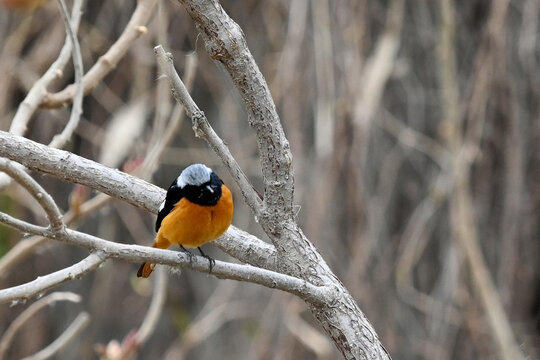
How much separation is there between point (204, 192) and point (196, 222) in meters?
0.10

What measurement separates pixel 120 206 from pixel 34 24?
1.06 m

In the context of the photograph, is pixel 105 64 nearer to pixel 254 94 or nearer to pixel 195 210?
pixel 195 210

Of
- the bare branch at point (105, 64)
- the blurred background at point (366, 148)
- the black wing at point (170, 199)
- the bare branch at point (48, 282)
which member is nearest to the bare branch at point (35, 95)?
the bare branch at point (105, 64)

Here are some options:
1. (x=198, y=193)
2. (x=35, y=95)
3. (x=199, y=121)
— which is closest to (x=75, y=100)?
(x=35, y=95)

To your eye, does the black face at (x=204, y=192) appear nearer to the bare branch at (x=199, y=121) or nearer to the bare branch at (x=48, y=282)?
the bare branch at (x=199, y=121)

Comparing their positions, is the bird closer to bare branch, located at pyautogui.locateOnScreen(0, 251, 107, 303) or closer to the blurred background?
bare branch, located at pyautogui.locateOnScreen(0, 251, 107, 303)

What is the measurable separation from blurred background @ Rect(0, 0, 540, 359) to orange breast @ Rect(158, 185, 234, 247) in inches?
54.9

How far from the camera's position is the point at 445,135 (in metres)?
3.39

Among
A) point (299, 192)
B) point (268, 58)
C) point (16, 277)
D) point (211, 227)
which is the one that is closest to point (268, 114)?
point (211, 227)

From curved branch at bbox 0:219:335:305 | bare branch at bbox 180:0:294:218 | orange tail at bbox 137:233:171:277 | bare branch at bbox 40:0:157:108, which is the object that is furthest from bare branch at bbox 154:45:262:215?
bare branch at bbox 40:0:157:108

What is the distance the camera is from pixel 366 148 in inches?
135

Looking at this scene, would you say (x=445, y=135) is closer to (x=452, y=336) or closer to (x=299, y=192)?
(x=299, y=192)

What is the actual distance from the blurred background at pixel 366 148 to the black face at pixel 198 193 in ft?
4.52

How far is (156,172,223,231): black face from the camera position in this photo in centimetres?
186
